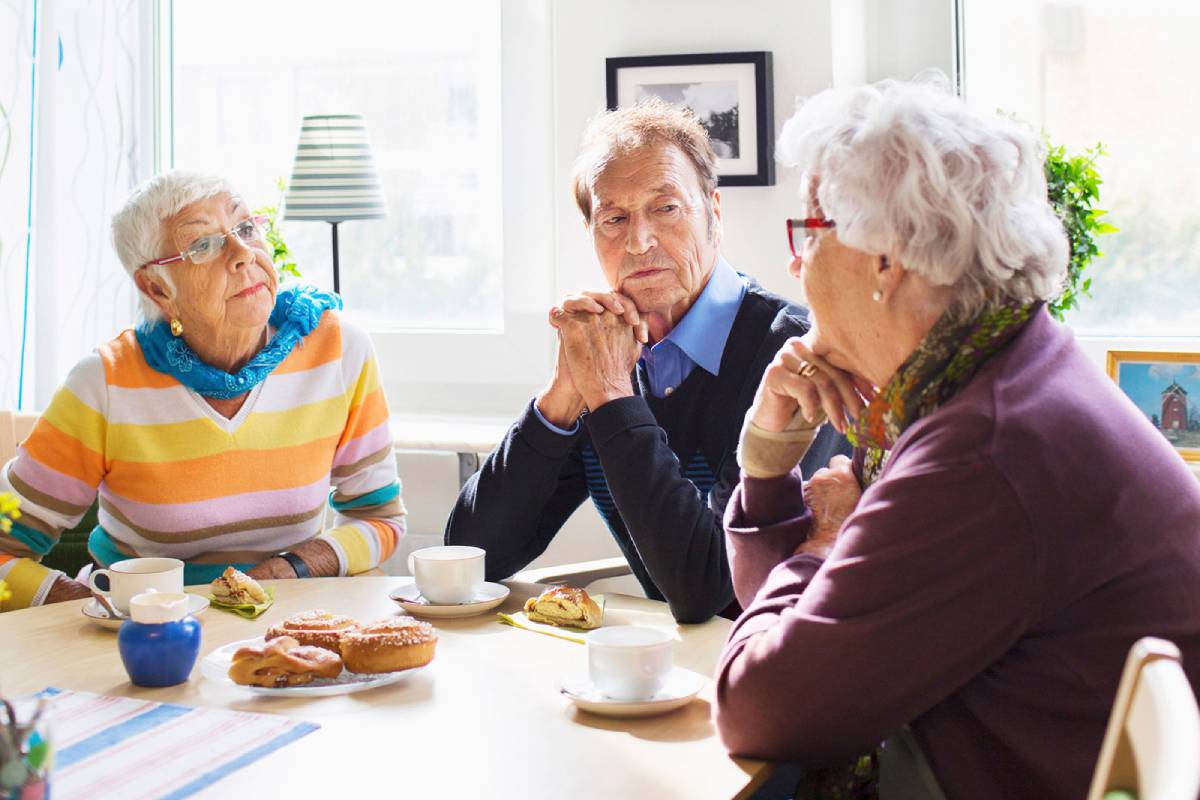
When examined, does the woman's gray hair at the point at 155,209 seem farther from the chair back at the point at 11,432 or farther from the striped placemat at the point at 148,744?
the striped placemat at the point at 148,744

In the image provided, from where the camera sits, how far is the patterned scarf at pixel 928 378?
1266mm

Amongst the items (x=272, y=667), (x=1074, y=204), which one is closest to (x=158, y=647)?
(x=272, y=667)

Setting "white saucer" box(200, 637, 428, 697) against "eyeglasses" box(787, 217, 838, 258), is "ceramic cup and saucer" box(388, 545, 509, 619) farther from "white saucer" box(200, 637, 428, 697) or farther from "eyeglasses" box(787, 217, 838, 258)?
"eyeglasses" box(787, 217, 838, 258)

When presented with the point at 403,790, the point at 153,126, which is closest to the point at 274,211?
the point at 153,126

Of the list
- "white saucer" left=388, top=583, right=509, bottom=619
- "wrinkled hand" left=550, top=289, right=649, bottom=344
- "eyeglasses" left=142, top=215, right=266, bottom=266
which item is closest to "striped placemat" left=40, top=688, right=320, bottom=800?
"white saucer" left=388, top=583, right=509, bottom=619

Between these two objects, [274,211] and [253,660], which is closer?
[253,660]

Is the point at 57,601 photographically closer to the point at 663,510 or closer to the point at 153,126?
the point at 663,510

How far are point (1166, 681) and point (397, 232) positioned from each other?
3017mm

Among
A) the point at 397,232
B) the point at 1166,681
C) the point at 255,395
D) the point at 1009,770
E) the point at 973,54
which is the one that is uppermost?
the point at 973,54

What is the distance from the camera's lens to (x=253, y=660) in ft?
4.69

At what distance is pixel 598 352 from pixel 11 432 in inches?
49.1

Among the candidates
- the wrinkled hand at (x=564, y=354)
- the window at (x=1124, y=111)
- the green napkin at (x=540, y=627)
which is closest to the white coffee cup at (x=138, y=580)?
the green napkin at (x=540, y=627)

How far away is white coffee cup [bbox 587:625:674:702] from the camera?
135 centimetres

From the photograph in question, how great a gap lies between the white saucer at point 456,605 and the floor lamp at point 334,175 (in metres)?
1.62
